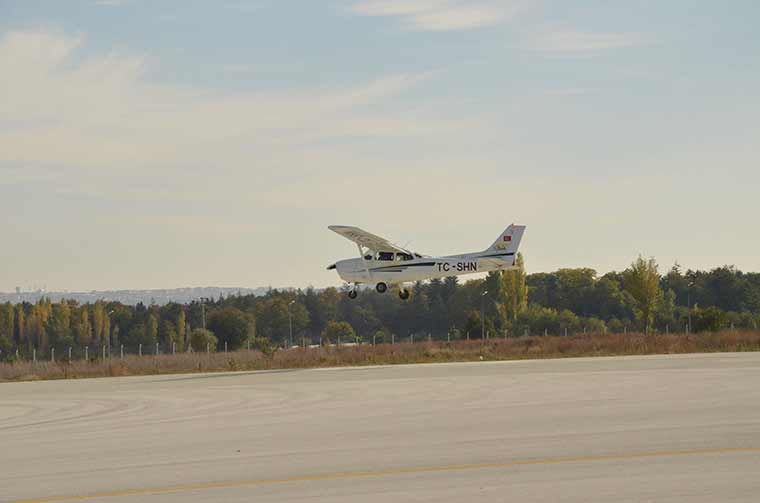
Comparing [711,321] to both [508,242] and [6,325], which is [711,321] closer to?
[508,242]

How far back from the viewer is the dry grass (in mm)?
42688

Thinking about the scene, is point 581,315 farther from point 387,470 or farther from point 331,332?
point 387,470

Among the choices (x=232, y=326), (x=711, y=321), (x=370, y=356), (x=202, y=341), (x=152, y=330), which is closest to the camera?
(x=370, y=356)

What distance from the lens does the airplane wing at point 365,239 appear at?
4870 centimetres

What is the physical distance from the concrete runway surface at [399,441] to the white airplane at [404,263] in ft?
64.7

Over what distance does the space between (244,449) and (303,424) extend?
3.51 meters

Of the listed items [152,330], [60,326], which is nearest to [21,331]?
[60,326]

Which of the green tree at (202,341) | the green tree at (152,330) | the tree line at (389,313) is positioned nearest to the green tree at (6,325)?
the tree line at (389,313)

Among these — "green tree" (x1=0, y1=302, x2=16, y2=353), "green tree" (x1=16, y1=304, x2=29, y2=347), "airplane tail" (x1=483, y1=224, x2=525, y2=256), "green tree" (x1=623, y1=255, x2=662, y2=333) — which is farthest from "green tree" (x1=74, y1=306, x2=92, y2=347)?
"airplane tail" (x1=483, y1=224, x2=525, y2=256)

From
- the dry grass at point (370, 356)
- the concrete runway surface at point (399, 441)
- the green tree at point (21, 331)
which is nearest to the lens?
the concrete runway surface at point (399, 441)

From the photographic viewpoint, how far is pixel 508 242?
51.2 metres

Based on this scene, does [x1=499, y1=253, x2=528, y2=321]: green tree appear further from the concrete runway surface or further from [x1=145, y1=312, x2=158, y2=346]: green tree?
the concrete runway surface

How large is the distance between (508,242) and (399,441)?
34920 mm

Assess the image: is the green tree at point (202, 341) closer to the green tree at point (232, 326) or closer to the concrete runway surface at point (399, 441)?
the green tree at point (232, 326)
